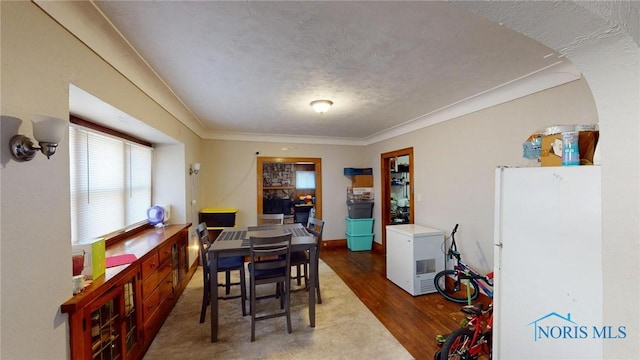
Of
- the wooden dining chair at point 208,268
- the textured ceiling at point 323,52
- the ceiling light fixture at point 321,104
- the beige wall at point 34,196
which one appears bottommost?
the wooden dining chair at point 208,268

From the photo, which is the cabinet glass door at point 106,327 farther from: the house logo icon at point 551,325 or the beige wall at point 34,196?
the house logo icon at point 551,325

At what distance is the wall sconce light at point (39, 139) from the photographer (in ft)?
3.23

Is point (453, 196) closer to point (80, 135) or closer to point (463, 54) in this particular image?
point (463, 54)

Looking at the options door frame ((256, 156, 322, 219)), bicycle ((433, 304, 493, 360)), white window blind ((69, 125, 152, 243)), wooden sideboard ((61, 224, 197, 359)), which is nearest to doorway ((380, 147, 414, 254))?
door frame ((256, 156, 322, 219))

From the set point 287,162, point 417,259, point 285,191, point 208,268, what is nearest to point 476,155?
point 417,259

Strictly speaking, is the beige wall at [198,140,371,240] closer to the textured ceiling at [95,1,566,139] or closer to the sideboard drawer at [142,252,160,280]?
the textured ceiling at [95,1,566,139]

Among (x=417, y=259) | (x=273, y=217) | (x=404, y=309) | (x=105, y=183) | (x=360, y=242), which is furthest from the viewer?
(x=360, y=242)

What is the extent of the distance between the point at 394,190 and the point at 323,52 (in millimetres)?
4286

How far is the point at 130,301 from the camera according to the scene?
1.86 m

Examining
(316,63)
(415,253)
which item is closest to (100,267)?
(316,63)

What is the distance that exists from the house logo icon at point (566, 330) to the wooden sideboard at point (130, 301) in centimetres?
249

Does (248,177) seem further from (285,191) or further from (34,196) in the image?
(34,196)

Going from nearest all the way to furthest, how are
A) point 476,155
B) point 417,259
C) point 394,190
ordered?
point 476,155 → point 417,259 → point 394,190

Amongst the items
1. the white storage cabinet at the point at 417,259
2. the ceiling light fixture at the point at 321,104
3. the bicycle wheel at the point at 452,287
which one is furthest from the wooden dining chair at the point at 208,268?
the bicycle wheel at the point at 452,287
